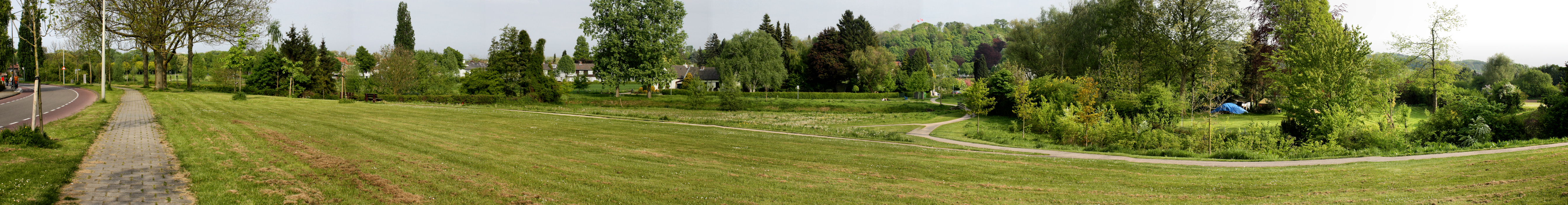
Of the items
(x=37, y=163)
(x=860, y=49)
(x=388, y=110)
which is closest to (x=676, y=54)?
(x=860, y=49)

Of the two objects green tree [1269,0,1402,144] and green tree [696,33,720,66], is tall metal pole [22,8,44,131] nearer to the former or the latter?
green tree [1269,0,1402,144]

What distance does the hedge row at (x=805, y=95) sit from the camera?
58406mm

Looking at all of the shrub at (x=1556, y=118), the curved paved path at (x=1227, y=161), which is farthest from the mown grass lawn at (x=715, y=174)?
the shrub at (x=1556, y=118)

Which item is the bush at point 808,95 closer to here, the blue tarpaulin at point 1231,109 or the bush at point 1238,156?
the blue tarpaulin at point 1231,109

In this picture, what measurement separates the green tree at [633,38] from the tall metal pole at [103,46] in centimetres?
2576

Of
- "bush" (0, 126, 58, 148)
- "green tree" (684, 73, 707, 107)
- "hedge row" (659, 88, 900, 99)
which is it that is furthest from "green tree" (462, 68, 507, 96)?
Answer: "bush" (0, 126, 58, 148)

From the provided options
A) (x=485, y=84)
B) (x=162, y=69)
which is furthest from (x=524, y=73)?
(x=162, y=69)

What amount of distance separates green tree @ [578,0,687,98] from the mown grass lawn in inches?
1304

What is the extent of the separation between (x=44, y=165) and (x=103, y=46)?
639cm

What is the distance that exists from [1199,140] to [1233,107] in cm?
1990

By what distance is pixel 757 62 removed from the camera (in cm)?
6038

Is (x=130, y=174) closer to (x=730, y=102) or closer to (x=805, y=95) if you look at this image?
(x=730, y=102)

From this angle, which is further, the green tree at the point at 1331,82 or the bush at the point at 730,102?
the bush at the point at 730,102

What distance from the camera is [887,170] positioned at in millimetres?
12148
